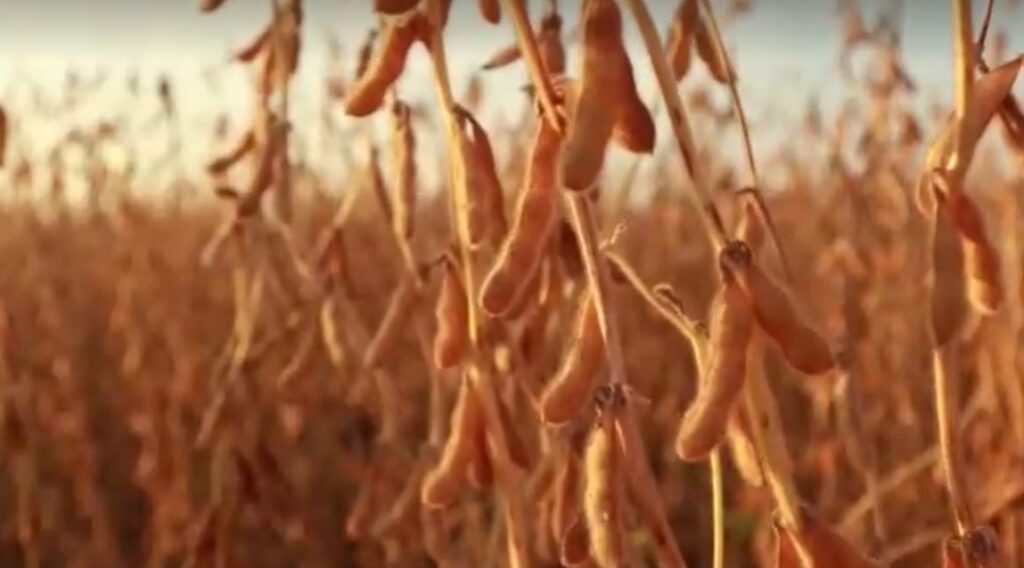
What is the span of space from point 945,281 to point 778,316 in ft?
0.16

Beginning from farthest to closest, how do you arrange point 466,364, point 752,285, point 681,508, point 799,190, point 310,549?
point 799,190
point 681,508
point 310,549
point 466,364
point 752,285

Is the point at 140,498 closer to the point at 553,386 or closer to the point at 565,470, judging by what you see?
the point at 565,470

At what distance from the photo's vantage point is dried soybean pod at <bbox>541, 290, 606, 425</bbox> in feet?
1.74

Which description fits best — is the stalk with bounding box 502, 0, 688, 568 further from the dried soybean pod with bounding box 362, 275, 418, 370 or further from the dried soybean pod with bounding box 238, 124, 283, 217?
the dried soybean pod with bounding box 238, 124, 283, 217

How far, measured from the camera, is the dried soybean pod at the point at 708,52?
0.60 m

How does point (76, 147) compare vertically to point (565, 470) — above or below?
above

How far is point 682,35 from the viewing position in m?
0.65

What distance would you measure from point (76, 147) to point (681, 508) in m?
0.99

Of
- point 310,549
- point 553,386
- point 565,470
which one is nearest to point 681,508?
point 310,549

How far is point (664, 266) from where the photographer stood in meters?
3.13

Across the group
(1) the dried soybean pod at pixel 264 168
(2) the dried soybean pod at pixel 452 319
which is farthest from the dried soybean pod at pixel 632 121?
(1) the dried soybean pod at pixel 264 168


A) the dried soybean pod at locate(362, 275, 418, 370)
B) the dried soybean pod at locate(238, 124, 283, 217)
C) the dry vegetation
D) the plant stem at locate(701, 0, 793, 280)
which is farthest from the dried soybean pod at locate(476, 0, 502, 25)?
the dried soybean pod at locate(238, 124, 283, 217)

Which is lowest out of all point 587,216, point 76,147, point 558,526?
point 558,526

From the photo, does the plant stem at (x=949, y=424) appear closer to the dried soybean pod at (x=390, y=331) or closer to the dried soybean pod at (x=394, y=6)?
the dried soybean pod at (x=394, y=6)
